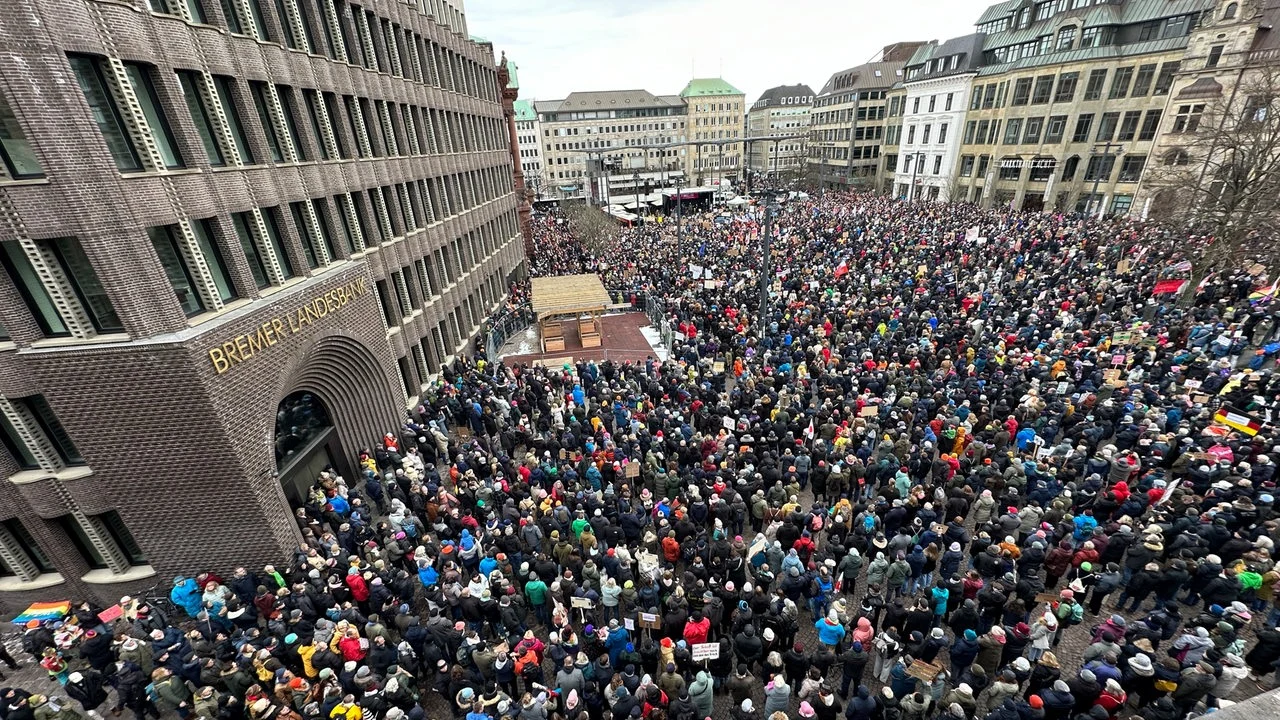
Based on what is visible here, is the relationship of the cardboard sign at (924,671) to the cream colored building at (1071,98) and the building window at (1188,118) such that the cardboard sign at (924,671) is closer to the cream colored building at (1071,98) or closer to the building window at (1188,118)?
the cream colored building at (1071,98)

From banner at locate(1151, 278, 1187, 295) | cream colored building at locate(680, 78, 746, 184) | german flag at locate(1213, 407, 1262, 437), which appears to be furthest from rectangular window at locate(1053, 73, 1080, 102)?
cream colored building at locate(680, 78, 746, 184)

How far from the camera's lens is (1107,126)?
4194cm

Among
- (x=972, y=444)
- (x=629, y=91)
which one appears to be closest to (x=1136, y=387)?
(x=972, y=444)

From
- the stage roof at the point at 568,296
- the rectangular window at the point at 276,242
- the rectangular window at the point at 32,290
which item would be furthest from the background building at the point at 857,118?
the rectangular window at the point at 32,290

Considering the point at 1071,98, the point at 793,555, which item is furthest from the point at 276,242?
the point at 1071,98

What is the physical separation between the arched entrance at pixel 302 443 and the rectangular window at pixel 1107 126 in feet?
187

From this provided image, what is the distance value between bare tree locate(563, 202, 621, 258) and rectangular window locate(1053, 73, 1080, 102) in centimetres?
4020

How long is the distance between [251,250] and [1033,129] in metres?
59.2

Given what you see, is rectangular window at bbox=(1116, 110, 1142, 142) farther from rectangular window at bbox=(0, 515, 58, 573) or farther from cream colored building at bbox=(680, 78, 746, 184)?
cream colored building at bbox=(680, 78, 746, 184)

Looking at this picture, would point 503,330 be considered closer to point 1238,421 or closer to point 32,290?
point 32,290

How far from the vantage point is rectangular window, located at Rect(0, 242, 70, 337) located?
32.4 ft

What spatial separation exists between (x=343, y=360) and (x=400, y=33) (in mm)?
15805

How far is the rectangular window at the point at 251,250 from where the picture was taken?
1362 cm

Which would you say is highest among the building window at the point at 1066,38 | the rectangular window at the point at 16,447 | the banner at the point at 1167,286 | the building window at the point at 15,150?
the building window at the point at 1066,38
